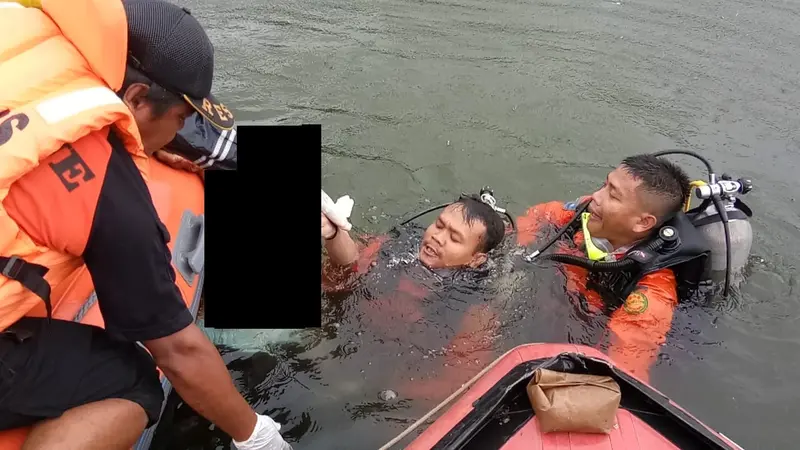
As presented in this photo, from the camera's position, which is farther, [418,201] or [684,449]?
[418,201]

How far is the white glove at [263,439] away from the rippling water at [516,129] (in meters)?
0.59

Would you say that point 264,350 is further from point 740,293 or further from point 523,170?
point 740,293

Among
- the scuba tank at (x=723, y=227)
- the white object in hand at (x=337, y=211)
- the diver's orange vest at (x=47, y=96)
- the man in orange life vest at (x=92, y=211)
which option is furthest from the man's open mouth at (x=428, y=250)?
the diver's orange vest at (x=47, y=96)

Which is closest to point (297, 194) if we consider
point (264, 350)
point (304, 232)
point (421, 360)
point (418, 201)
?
point (304, 232)

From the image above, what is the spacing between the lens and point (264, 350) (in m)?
3.35

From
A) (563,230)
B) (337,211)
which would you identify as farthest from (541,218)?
(337,211)

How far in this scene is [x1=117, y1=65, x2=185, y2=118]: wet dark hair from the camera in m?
1.83

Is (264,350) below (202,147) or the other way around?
below

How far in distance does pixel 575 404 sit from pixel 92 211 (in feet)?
5.45

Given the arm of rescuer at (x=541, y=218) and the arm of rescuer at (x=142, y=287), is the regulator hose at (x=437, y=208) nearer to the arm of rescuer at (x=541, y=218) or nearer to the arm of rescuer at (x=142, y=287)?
the arm of rescuer at (x=541, y=218)

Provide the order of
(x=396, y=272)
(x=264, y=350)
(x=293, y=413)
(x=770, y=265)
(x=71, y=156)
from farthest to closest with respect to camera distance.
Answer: (x=770, y=265)
(x=396, y=272)
(x=264, y=350)
(x=293, y=413)
(x=71, y=156)

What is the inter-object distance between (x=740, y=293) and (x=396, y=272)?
7.79 ft

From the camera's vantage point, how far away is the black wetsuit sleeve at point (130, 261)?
1646 mm

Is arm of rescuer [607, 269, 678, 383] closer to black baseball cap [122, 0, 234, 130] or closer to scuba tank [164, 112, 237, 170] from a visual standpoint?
scuba tank [164, 112, 237, 170]
